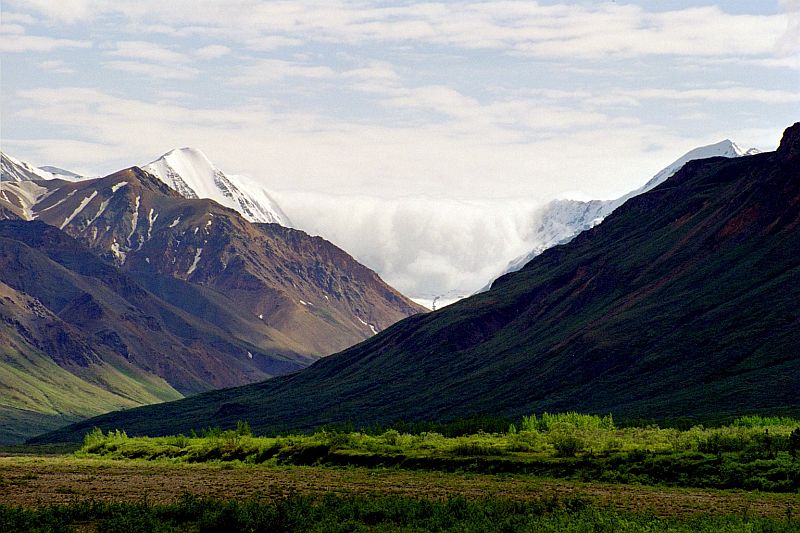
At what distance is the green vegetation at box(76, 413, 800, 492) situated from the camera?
66938mm

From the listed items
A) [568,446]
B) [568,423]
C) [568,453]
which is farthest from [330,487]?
[568,423]

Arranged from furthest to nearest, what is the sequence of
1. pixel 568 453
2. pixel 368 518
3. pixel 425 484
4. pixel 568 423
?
1. pixel 568 423
2. pixel 568 453
3. pixel 425 484
4. pixel 368 518

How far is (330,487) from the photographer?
67250 millimetres

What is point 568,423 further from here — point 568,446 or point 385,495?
point 385,495

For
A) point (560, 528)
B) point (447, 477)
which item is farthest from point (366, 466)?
point (560, 528)

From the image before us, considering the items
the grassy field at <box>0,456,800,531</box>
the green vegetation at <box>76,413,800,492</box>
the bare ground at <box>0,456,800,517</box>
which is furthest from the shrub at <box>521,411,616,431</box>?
the bare ground at <box>0,456,800,517</box>

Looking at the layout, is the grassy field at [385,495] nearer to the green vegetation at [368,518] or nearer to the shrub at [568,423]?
the green vegetation at [368,518]

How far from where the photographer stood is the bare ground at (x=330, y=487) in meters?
57.3

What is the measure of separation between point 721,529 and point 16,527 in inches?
1200

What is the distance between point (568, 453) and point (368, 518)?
28.3m

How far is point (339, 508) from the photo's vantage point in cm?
5384

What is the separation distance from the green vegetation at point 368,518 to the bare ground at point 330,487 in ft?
13.3

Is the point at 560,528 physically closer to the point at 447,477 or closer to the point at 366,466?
the point at 447,477

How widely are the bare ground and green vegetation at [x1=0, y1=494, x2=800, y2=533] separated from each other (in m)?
4.04
